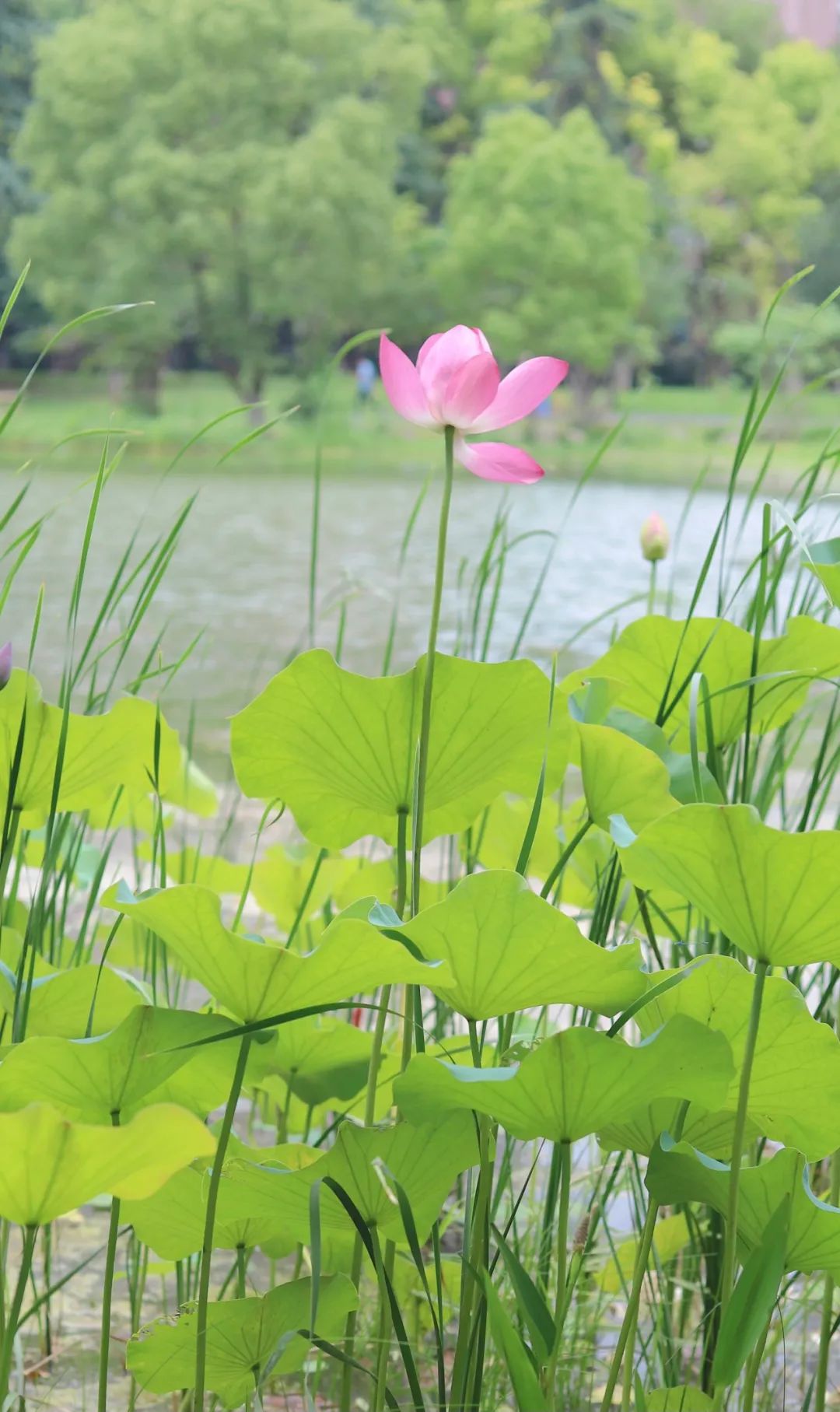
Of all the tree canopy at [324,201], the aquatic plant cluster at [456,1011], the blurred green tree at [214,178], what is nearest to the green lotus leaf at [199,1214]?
the aquatic plant cluster at [456,1011]

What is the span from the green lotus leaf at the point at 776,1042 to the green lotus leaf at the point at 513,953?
19 mm

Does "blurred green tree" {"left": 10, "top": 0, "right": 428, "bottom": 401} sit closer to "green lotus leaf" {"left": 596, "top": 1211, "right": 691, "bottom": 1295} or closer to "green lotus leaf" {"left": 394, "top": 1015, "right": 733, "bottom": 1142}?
"green lotus leaf" {"left": 596, "top": 1211, "right": 691, "bottom": 1295}

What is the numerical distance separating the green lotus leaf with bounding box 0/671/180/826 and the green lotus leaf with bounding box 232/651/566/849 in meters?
0.04

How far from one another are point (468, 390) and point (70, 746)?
Result: 0.51ft

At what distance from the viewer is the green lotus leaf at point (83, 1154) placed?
8.5 inches

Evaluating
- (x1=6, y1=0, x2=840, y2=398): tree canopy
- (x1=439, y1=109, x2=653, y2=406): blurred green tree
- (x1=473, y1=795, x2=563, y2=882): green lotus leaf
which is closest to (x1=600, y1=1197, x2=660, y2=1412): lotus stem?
(x1=473, y1=795, x2=563, y2=882): green lotus leaf

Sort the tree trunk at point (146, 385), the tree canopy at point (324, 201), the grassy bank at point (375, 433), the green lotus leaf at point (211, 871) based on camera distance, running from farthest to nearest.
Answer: the tree trunk at point (146, 385)
the tree canopy at point (324, 201)
the grassy bank at point (375, 433)
the green lotus leaf at point (211, 871)

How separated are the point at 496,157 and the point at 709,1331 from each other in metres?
15.4

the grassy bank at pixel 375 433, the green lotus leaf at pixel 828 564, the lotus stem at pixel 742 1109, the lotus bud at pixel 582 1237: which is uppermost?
the green lotus leaf at pixel 828 564

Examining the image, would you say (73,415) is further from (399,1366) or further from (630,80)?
(399,1366)

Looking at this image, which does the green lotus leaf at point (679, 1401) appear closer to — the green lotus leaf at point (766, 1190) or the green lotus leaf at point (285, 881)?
the green lotus leaf at point (766, 1190)

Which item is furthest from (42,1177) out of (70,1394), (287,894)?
(287,894)

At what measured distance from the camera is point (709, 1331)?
43cm

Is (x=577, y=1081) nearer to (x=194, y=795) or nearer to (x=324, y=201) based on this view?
(x=194, y=795)
